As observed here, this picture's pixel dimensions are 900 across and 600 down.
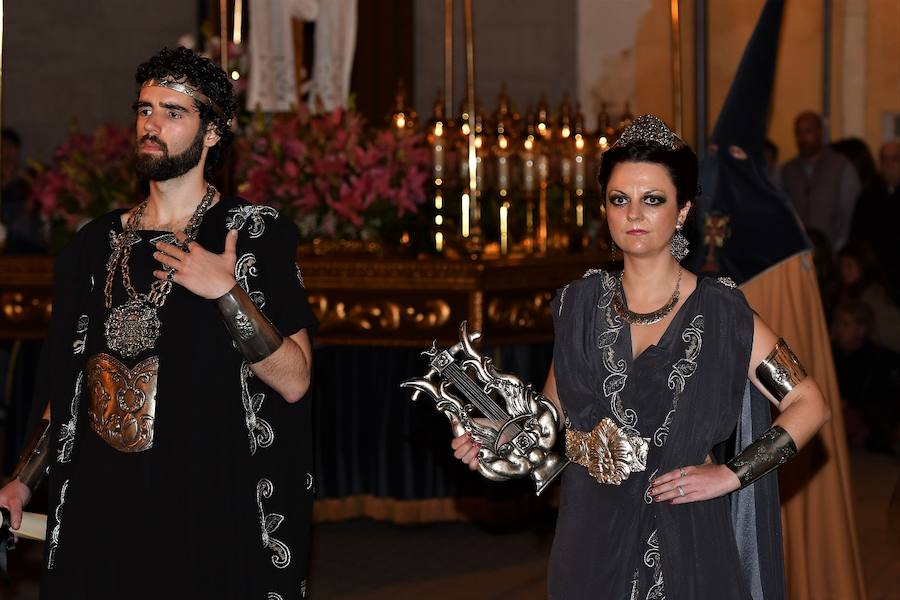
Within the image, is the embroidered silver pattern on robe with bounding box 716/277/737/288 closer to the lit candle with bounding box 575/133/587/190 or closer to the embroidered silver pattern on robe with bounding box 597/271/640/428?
the embroidered silver pattern on robe with bounding box 597/271/640/428

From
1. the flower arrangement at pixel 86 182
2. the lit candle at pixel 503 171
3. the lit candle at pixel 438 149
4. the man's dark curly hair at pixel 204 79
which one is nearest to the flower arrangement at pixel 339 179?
the lit candle at pixel 438 149

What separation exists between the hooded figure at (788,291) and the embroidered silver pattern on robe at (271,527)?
2124 millimetres

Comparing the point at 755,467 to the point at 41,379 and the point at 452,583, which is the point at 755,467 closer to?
the point at 41,379

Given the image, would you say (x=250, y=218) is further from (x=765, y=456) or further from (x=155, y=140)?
(x=765, y=456)

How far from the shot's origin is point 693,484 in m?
2.90

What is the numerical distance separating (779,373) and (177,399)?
130 cm

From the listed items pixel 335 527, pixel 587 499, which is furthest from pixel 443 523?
pixel 587 499

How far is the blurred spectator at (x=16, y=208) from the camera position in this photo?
802 cm

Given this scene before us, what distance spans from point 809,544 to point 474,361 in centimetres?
220

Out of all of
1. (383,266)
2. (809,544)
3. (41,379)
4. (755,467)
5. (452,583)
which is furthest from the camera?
(383,266)

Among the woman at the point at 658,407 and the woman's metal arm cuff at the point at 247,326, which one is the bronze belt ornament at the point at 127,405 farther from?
the woman at the point at 658,407

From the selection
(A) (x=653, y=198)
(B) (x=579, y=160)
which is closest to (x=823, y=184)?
(B) (x=579, y=160)

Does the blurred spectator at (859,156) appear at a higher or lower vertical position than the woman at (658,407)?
higher

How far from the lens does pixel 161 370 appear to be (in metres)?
2.99
